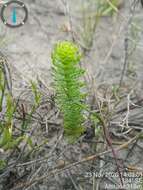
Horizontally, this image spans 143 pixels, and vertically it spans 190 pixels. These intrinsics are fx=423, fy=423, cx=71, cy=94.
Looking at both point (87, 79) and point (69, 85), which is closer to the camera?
point (69, 85)

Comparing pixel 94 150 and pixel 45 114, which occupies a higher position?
pixel 45 114

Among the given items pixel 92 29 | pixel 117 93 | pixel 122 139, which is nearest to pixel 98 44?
pixel 92 29

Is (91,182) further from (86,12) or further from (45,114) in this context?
(86,12)

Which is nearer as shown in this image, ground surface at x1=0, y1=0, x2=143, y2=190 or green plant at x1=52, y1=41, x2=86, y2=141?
green plant at x1=52, y1=41, x2=86, y2=141

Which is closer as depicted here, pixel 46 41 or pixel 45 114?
pixel 45 114

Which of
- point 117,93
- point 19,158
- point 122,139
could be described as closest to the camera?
point 19,158

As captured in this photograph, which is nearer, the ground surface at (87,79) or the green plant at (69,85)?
the green plant at (69,85)

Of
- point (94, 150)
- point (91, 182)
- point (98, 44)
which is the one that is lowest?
point (91, 182)

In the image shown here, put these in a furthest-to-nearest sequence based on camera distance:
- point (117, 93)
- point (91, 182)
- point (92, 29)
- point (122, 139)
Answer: point (92, 29) < point (117, 93) < point (122, 139) < point (91, 182)
